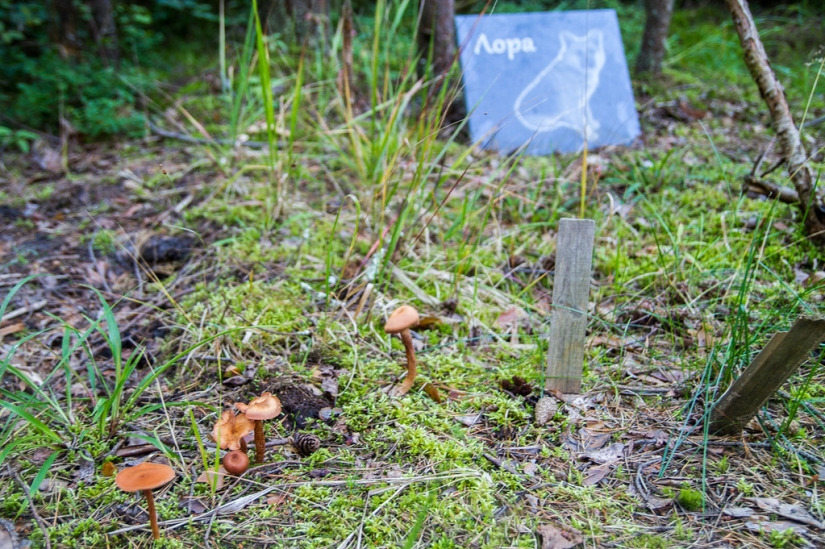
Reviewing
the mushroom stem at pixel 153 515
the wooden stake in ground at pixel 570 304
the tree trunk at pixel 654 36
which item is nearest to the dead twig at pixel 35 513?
the mushroom stem at pixel 153 515

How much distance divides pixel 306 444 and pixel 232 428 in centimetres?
22

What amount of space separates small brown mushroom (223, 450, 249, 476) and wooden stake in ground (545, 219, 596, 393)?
39.5 inches

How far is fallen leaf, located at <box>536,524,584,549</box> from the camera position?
131 centimetres

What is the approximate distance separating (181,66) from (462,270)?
4502 millimetres

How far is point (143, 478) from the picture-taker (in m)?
1.20

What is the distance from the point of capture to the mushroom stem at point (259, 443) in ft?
4.99

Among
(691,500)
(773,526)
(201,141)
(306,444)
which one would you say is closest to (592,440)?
(691,500)

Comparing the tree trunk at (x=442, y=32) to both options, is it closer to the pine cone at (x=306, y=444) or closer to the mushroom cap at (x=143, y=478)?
the pine cone at (x=306, y=444)

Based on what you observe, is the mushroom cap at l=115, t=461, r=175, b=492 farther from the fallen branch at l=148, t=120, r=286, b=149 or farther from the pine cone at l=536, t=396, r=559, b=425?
the fallen branch at l=148, t=120, r=286, b=149

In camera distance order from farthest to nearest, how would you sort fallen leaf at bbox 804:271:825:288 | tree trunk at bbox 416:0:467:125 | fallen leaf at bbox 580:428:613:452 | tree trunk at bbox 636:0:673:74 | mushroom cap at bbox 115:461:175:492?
tree trunk at bbox 636:0:673:74 → tree trunk at bbox 416:0:467:125 → fallen leaf at bbox 804:271:825:288 → fallen leaf at bbox 580:428:613:452 → mushroom cap at bbox 115:461:175:492

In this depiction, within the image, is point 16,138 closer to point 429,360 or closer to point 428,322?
point 428,322

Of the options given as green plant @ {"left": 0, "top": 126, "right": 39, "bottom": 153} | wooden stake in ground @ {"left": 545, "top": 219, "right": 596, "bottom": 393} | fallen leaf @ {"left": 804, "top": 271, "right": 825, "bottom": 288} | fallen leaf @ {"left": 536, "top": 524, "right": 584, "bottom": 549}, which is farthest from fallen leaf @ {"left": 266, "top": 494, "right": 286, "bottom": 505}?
green plant @ {"left": 0, "top": 126, "right": 39, "bottom": 153}

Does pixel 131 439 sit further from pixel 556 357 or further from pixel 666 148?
pixel 666 148

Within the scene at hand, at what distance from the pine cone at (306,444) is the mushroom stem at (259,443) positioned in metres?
0.10
